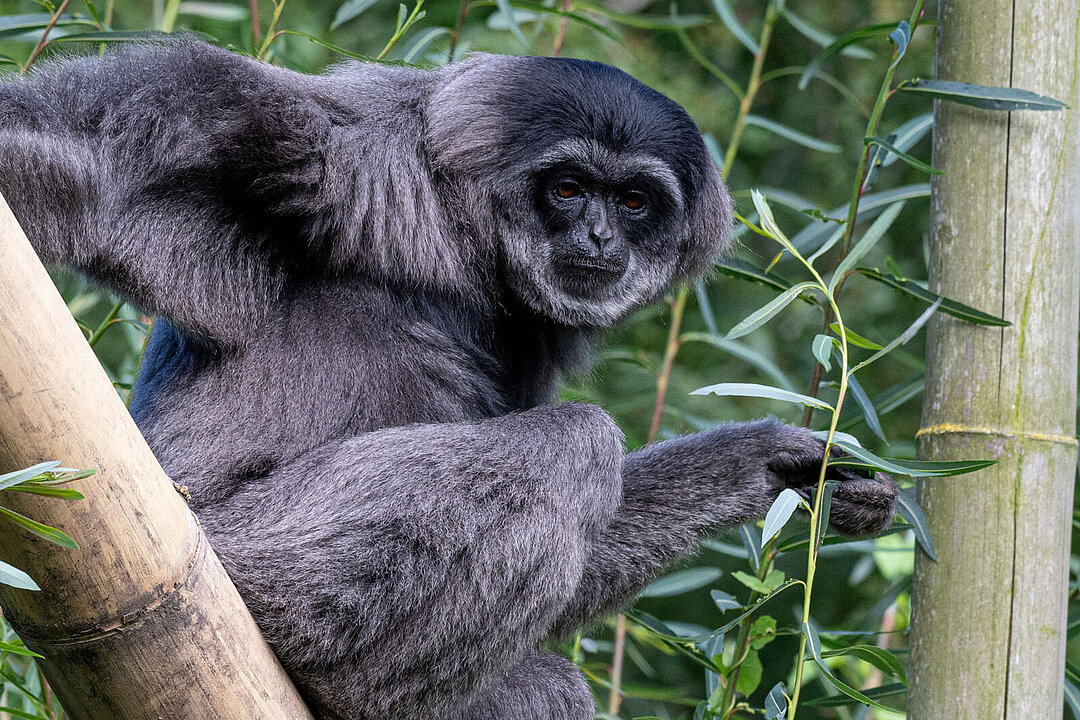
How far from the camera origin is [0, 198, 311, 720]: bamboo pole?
5.79ft

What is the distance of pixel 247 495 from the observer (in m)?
2.72

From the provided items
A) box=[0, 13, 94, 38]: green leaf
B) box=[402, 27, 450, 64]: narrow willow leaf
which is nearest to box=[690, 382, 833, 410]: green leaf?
box=[402, 27, 450, 64]: narrow willow leaf

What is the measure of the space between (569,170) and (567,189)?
0.23 feet

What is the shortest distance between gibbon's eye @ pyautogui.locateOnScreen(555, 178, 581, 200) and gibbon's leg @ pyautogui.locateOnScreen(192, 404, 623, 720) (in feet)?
3.08

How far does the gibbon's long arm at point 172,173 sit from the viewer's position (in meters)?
2.44

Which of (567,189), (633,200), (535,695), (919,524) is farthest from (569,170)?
(535,695)

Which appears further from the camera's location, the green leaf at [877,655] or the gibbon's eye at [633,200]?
the gibbon's eye at [633,200]

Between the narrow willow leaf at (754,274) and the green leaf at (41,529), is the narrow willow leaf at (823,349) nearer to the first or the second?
the narrow willow leaf at (754,274)

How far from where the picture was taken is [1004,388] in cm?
270

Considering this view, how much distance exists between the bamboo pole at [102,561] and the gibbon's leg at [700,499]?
122cm

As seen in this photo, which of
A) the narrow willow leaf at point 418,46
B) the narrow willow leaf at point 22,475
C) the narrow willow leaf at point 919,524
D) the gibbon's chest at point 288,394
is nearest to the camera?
Result: the narrow willow leaf at point 22,475

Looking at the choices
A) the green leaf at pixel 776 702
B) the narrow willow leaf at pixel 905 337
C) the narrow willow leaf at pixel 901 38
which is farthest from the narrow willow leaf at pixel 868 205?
the green leaf at pixel 776 702

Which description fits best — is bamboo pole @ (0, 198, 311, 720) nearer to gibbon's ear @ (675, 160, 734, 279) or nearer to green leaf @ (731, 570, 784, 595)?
green leaf @ (731, 570, 784, 595)

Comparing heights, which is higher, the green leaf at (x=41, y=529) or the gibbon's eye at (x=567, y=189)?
the gibbon's eye at (x=567, y=189)
